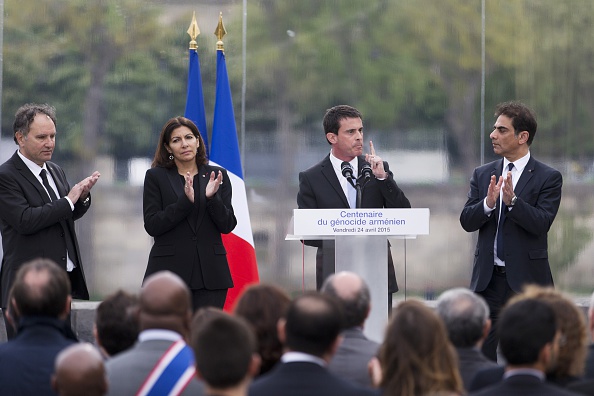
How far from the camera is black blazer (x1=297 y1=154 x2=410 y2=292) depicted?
6.35m

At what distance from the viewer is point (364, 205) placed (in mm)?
6559

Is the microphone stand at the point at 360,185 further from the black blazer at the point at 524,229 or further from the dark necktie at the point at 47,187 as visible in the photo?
the dark necktie at the point at 47,187

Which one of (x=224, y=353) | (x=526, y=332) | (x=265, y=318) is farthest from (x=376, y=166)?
(x=224, y=353)

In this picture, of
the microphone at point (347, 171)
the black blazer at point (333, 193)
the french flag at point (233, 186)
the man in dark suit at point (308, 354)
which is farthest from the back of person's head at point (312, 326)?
the french flag at point (233, 186)

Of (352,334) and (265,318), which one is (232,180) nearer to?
(352,334)

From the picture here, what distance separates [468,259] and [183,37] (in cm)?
299

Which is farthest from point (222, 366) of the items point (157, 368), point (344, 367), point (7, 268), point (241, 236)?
point (241, 236)

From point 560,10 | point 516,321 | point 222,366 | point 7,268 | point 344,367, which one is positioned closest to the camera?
point 222,366

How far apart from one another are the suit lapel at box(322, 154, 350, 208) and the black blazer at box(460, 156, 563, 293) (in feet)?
2.52

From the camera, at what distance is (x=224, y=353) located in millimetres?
3115

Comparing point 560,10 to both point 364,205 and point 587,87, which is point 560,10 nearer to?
point 587,87

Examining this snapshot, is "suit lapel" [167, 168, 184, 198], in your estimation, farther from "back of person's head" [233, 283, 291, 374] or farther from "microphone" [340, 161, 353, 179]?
"back of person's head" [233, 283, 291, 374]

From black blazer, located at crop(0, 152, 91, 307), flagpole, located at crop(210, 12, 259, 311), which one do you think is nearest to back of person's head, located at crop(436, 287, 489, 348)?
black blazer, located at crop(0, 152, 91, 307)

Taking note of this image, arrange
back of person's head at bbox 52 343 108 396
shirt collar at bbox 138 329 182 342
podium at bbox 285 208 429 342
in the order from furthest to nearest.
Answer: podium at bbox 285 208 429 342
shirt collar at bbox 138 329 182 342
back of person's head at bbox 52 343 108 396
